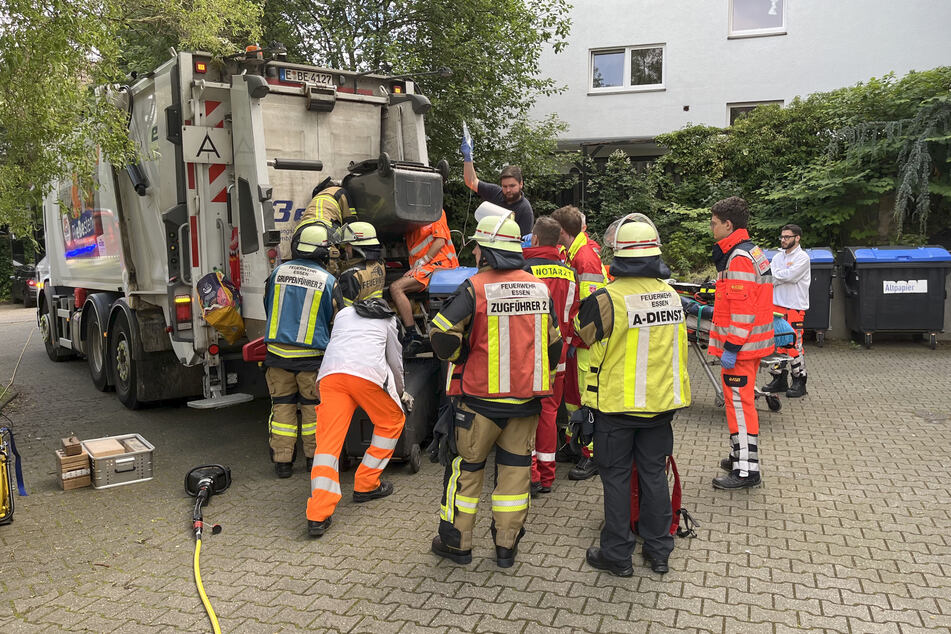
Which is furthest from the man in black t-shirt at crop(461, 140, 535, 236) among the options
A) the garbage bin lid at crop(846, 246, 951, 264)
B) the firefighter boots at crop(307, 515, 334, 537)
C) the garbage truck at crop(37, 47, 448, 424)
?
the garbage bin lid at crop(846, 246, 951, 264)

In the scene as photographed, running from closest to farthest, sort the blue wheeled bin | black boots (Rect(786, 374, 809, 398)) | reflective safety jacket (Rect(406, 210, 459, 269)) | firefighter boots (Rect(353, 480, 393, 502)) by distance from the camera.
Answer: firefighter boots (Rect(353, 480, 393, 502)), reflective safety jacket (Rect(406, 210, 459, 269)), black boots (Rect(786, 374, 809, 398)), the blue wheeled bin

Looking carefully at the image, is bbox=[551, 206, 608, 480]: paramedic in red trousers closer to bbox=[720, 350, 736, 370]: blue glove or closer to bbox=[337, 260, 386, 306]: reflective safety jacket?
bbox=[720, 350, 736, 370]: blue glove

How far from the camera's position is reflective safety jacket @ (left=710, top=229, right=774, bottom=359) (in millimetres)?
4691

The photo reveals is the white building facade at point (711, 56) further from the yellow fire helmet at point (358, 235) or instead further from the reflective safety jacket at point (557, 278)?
the yellow fire helmet at point (358, 235)

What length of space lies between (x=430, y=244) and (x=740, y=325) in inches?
102

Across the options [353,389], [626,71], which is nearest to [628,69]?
[626,71]

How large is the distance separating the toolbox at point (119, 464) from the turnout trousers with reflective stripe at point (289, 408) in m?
0.91

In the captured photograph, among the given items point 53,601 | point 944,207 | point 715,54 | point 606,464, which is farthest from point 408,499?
point 715,54

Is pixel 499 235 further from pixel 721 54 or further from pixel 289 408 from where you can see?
pixel 721 54

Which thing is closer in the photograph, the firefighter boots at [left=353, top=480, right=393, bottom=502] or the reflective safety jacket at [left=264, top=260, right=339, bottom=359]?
the firefighter boots at [left=353, top=480, right=393, bottom=502]

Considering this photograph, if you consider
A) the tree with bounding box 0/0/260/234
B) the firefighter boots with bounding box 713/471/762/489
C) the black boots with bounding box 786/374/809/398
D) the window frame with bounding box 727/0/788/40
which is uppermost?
the window frame with bounding box 727/0/788/40

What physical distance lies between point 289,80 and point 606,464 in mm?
4065

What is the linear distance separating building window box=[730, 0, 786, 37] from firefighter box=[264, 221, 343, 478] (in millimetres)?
14457

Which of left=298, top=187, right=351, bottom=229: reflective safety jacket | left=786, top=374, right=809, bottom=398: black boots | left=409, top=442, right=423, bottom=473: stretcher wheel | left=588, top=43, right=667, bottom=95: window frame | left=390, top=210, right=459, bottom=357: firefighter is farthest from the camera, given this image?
left=588, top=43, right=667, bottom=95: window frame
